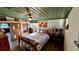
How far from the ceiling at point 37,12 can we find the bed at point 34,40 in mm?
249

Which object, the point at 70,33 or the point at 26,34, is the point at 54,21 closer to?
the point at 70,33

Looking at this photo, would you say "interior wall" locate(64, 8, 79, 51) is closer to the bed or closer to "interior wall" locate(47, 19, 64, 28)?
"interior wall" locate(47, 19, 64, 28)

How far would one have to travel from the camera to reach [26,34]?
177 cm

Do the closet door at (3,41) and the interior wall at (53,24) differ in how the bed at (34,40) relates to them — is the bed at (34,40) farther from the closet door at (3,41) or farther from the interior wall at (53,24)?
the closet door at (3,41)

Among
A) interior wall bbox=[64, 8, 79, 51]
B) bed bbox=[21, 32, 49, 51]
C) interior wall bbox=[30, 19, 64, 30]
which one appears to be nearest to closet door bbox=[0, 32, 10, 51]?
bed bbox=[21, 32, 49, 51]

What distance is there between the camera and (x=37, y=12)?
174cm

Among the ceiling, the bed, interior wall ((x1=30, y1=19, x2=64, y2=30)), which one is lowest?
the bed

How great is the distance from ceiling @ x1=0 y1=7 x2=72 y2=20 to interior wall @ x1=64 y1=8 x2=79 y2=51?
0.08 m

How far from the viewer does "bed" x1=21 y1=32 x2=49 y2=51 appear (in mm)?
1733

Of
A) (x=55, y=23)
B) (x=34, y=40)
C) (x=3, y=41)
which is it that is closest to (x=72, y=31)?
(x=55, y=23)

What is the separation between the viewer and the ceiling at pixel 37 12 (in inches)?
67.0

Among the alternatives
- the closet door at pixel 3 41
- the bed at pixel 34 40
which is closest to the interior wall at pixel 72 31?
the bed at pixel 34 40

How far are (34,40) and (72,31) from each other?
555mm

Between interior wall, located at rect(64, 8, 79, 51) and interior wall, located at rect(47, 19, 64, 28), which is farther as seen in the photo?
interior wall, located at rect(47, 19, 64, 28)
